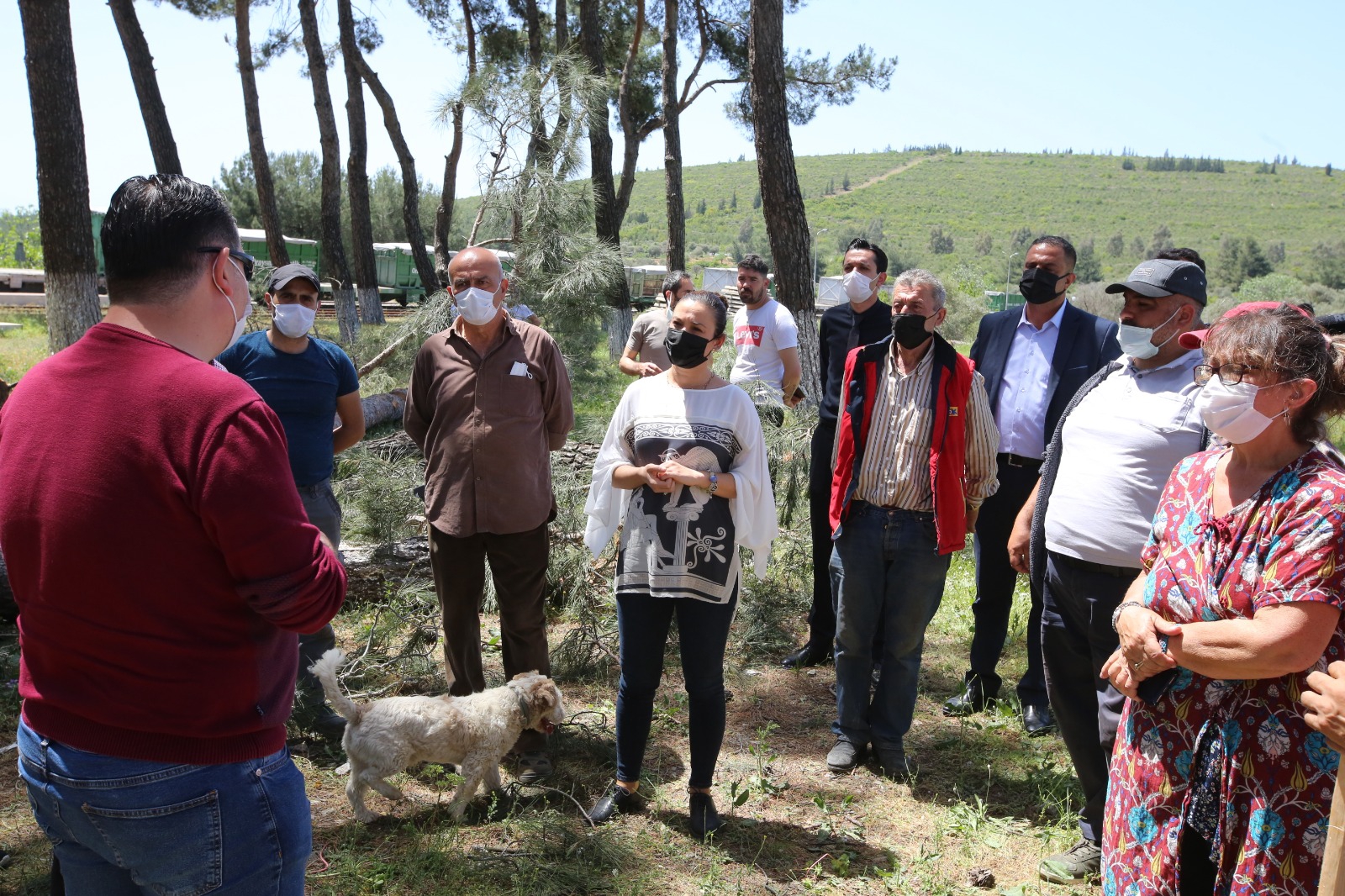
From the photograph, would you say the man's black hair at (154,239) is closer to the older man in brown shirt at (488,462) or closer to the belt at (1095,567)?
the older man in brown shirt at (488,462)

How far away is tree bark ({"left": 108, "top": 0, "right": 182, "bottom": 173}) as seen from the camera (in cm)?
1367

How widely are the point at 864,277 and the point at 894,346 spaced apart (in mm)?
955

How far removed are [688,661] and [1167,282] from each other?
2.16 meters

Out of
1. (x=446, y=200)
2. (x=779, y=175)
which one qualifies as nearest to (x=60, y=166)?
(x=446, y=200)

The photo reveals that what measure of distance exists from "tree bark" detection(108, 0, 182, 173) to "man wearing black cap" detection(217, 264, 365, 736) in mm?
11860

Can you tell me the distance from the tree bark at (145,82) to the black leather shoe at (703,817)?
13894 mm

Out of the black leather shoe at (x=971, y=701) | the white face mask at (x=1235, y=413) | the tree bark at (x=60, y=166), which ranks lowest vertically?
the black leather shoe at (x=971, y=701)

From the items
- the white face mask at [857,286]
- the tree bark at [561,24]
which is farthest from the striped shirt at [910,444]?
the tree bark at [561,24]

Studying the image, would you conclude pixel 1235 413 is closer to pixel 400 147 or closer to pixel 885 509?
pixel 885 509

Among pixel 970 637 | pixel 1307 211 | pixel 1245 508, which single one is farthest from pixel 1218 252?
pixel 1245 508

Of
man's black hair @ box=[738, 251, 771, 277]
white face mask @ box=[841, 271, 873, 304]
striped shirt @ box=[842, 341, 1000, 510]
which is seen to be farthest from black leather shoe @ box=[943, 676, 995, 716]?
man's black hair @ box=[738, 251, 771, 277]

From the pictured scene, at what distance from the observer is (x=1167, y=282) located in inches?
125

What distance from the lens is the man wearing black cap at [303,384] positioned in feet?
12.9

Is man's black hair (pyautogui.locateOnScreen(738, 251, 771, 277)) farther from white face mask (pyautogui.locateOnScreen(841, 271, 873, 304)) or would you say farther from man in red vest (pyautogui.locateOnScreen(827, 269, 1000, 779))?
man in red vest (pyautogui.locateOnScreen(827, 269, 1000, 779))
